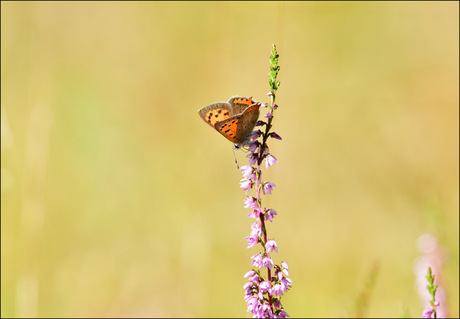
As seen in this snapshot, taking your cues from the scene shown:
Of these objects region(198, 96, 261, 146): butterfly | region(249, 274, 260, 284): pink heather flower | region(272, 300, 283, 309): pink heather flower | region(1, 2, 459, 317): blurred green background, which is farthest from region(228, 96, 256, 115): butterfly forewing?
region(1, 2, 459, 317): blurred green background

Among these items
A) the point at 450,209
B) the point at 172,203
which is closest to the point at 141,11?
the point at 172,203

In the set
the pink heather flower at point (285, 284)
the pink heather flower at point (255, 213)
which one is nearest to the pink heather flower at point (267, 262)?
the pink heather flower at point (285, 284)

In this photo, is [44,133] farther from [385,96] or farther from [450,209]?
[385,96]

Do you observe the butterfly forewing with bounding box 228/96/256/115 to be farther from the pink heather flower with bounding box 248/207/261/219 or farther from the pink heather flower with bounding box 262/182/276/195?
the pink heather flower with bounding box 248/207/261/219

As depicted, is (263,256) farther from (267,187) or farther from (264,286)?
(267,187)

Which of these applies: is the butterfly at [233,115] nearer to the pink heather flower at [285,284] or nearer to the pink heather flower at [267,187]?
the pink heather flower at [267,187]

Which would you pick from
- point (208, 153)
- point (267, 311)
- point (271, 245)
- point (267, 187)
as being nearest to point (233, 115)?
point (267, 187)
